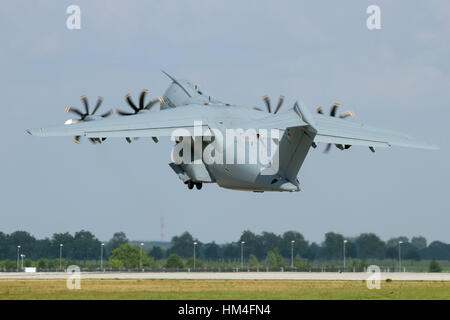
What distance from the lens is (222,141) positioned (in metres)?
49.2

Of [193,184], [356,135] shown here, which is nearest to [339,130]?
[356,135]

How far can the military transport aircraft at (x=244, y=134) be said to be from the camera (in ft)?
139

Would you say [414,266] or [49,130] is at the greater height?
[49,130]

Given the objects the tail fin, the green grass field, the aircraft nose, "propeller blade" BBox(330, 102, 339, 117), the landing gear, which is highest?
"propeller blade" BBox(330, 102, 339, 117)

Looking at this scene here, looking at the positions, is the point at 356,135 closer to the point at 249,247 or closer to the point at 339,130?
the point at 339,130

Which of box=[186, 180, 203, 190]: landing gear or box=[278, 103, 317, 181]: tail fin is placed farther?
box=[186, 180, 203, 190]: landing gear

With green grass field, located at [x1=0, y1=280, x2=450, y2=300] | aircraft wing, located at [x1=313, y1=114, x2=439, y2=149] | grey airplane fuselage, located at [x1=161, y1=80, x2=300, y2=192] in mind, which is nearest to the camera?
aircraft wing, located at [x1=313, y1=114, x2=439, y2=149]

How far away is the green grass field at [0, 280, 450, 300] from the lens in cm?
4859

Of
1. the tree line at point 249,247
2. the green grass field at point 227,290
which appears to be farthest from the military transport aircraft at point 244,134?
the tree line at point 249,247

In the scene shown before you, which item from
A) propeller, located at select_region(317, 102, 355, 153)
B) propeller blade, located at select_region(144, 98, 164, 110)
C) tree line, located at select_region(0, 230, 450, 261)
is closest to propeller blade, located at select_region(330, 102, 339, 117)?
propeller, located at select_region(317, 102, 355, 153)

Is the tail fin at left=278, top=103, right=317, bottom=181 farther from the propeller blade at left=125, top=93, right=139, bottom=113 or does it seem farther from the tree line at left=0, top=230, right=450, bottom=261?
the tree line at left=0, top=230, right=450, bottom=261

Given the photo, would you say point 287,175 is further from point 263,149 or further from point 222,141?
point 222,141
